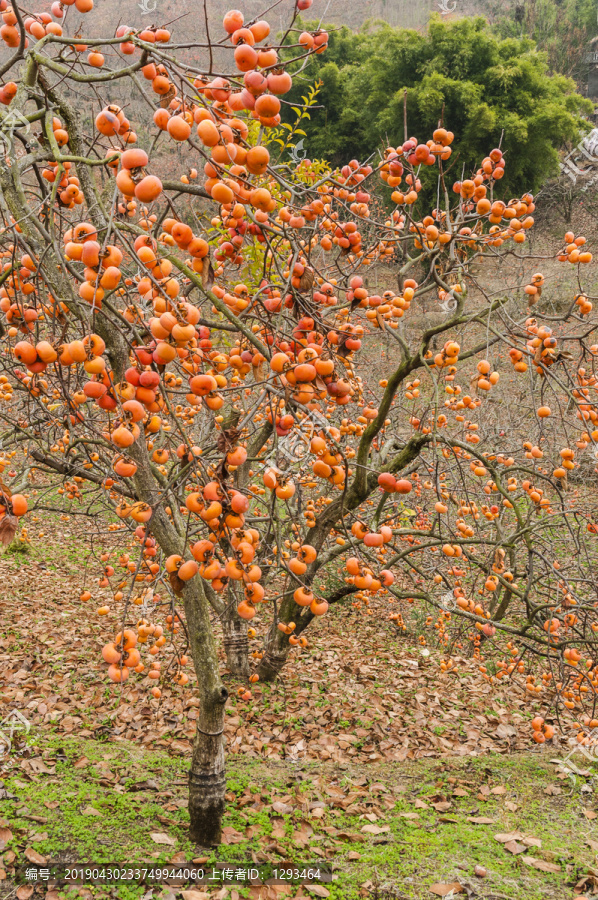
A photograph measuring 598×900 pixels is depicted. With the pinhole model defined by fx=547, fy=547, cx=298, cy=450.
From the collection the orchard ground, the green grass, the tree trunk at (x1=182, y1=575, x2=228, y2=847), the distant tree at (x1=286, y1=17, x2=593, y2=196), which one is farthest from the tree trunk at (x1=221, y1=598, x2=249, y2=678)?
the distant tree at (x1=286, y1=17, x2=593, y2=196)

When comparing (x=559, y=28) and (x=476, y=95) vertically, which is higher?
(x=559, y=28)

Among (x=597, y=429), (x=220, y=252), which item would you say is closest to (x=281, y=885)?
(x=597, y=429)

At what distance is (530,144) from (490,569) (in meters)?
15.4

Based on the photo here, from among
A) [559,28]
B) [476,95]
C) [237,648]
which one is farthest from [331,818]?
[559,28]

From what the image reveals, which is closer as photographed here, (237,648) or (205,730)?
(205,730)

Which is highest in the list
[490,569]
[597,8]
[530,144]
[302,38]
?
[597,8]

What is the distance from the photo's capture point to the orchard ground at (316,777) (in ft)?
8.17

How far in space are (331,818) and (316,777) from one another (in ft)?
1.48

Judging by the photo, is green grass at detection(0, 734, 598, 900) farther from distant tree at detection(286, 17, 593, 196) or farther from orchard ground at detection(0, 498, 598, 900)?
distant tree at detection(286, 17, 593, 196)

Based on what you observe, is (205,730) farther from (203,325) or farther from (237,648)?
(237,648)

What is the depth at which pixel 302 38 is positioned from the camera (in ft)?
6.15

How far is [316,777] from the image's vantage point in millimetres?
3420

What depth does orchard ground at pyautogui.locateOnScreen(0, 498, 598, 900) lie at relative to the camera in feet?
8.17

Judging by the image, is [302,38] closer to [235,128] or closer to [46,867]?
[235,128]
